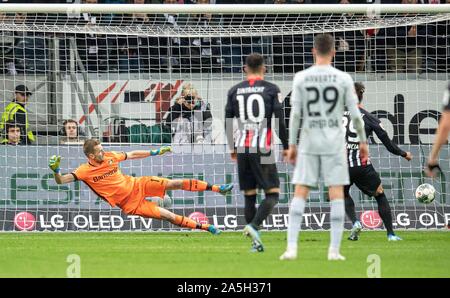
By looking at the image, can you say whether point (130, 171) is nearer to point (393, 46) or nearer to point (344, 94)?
point (393, 46)

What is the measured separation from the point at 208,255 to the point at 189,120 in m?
7.51

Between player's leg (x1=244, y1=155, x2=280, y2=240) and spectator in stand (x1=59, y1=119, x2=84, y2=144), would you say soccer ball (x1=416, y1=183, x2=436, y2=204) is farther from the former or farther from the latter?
spectator in stand (x1=59, y1=119, x2=84, y2=144)

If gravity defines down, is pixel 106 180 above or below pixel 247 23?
below

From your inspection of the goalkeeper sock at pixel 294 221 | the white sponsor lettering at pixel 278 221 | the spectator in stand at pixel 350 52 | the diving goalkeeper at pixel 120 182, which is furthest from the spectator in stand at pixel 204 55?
the goalkeeper sock at pixel 294 221

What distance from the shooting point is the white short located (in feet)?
37.1

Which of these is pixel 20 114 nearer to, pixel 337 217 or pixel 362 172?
pixel 362 172

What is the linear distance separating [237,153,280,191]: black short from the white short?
181 cm

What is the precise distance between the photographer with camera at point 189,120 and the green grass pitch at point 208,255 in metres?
2.46

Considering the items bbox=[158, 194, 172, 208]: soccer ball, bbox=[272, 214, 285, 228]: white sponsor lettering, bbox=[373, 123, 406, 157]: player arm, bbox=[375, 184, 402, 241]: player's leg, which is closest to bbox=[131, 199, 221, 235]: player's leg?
bbox=[158, 194, 172, 208]: soccer ball

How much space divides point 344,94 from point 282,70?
30.4ft

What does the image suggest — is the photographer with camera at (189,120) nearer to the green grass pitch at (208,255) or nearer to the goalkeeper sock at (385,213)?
the green grass pitch at (208,255)
